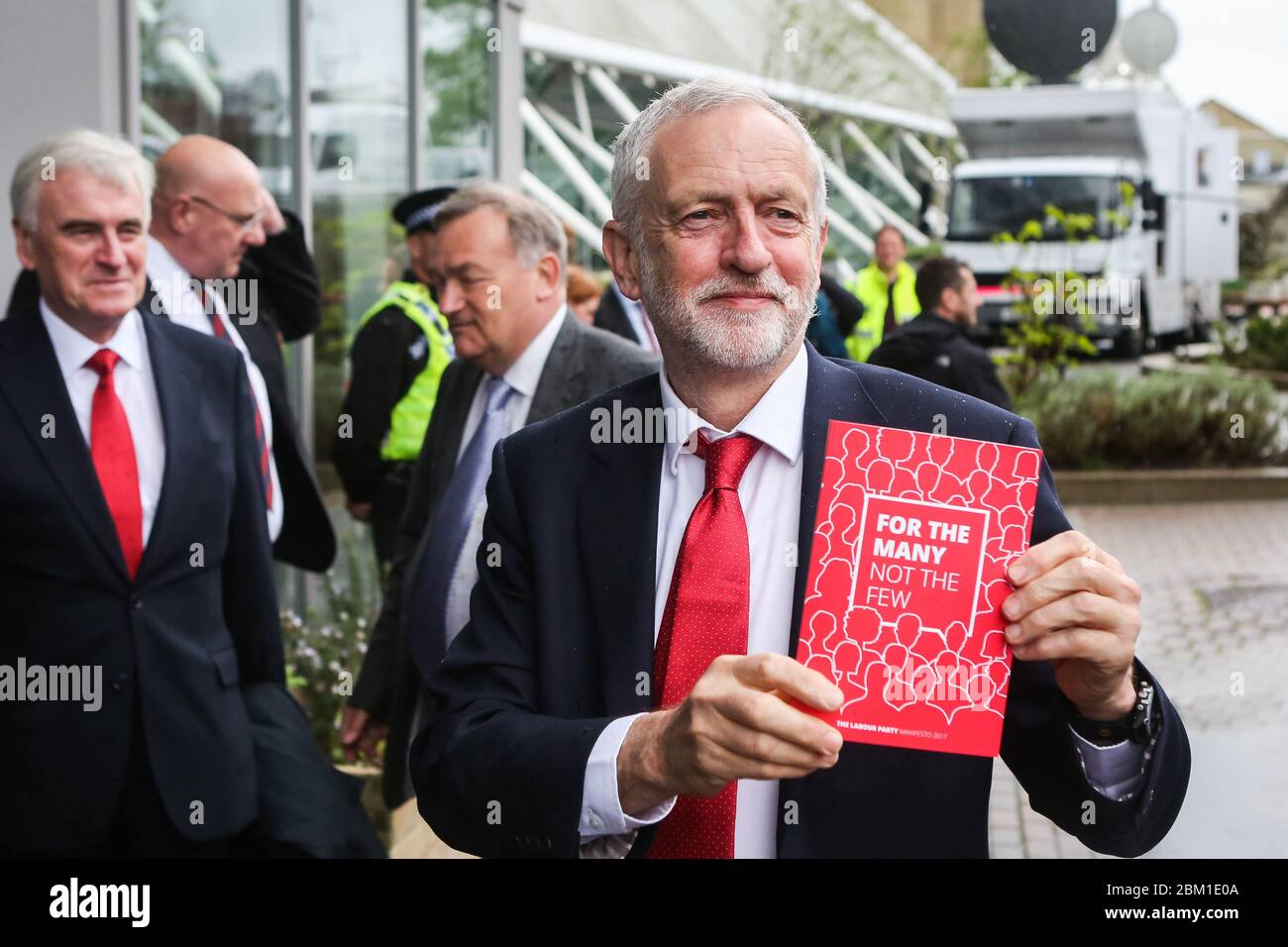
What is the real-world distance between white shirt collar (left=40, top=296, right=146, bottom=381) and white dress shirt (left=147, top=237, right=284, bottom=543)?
88 centimetres

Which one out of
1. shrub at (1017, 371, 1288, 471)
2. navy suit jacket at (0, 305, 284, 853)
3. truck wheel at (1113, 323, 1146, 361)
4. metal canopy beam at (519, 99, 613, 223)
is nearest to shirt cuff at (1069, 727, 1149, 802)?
navy suit jacket at (0, 305, 284, 853)

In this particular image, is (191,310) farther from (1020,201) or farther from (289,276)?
(1020,201)

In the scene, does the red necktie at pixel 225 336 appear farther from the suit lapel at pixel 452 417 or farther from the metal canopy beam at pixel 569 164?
the metal canopy beam at pixel 569 164

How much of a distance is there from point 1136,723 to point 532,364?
8.11 feet

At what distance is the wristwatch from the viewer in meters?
2.15

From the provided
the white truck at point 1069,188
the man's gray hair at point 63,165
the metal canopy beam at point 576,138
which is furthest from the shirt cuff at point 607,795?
the metal canopy beam at point 576,138

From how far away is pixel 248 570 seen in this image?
416 centimetres

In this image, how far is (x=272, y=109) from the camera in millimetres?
8617

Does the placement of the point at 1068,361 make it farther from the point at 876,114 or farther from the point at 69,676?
the point at 876,114

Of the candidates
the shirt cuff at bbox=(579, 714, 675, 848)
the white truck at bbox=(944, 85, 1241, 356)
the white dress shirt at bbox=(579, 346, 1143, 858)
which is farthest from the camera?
the white truck at bbox=(944, 85, 1241, 356)

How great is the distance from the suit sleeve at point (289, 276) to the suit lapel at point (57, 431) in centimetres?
240

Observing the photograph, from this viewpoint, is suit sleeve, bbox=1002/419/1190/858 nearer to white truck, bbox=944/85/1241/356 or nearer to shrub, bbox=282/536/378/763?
shrub, bbox=282/536/378/763

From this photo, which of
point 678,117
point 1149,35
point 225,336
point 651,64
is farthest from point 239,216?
point 651,64
